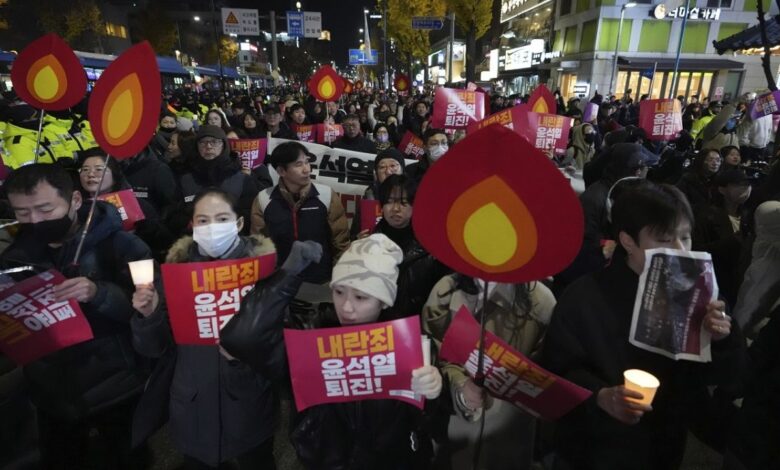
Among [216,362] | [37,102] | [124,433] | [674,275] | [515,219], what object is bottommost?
[124,433]

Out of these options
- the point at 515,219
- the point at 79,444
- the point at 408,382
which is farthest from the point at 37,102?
the point at 515,219

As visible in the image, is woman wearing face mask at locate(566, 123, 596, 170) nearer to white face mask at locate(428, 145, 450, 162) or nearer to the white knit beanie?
white face mask at locate(428, 145, 450, 162)

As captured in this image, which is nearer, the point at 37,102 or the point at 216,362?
the point at 216,362

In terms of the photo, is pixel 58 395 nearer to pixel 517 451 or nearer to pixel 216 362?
pixel 216 362

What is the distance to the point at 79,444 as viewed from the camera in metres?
2.84

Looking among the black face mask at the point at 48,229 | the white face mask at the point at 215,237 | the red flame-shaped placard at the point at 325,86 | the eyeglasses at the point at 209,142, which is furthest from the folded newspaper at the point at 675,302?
the red flame-shaped placard at the point at 325,86

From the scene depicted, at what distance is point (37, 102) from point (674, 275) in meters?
4.86

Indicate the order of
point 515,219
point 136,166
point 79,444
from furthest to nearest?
point 136,166, point 79,444, point 515,219

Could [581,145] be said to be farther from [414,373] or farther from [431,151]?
[414,373]

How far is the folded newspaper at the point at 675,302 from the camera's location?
1.62 metres

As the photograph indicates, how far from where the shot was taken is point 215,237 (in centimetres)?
241

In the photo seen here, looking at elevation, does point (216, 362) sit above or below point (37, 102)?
below

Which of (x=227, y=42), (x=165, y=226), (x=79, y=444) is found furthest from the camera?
(x=227, y=42)

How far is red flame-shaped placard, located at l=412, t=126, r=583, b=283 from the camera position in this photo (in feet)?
4.64
